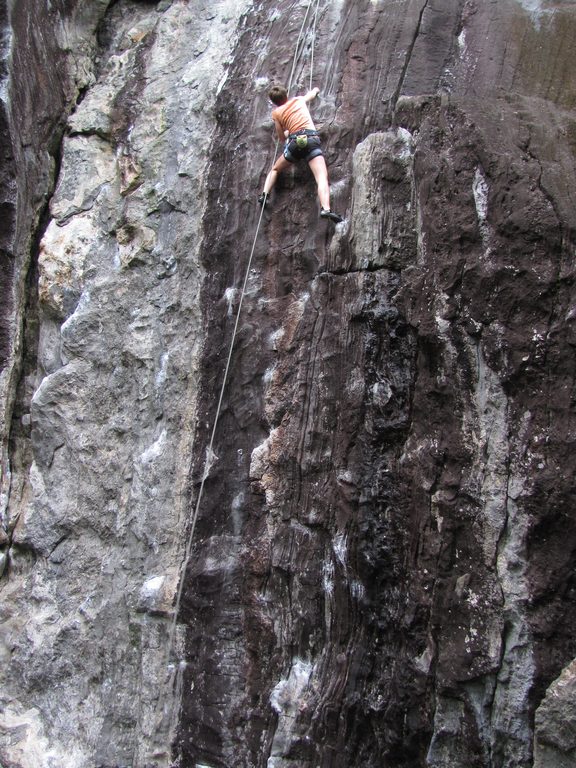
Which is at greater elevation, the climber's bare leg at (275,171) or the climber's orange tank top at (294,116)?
the climber's orange tank top at (294,116)

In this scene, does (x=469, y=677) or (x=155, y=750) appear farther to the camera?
(x=155, y=750)

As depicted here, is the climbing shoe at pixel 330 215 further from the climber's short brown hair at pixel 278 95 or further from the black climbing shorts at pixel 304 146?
the climber's short brown hair at pixel 278 95

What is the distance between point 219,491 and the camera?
4.98m

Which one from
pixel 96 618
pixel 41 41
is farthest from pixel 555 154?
pixel 41 41

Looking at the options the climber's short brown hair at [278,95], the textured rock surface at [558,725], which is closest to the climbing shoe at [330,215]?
the climber's short brown hair at [278,95]

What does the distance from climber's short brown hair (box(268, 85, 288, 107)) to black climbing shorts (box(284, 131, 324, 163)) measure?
0.35 metres

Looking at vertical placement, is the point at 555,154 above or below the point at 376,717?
above

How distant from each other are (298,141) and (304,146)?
56mm

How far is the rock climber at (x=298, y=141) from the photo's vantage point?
16.7ft

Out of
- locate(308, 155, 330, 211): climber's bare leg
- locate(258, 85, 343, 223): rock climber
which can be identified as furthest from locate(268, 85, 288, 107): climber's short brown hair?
locate(308, 155, 330, 211): climber's bare leg

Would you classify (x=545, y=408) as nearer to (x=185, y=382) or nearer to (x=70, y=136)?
(x=185, y=382)

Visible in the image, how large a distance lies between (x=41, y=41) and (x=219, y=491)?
4718 mm

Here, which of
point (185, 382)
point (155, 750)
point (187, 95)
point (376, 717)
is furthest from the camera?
point (187, 95)

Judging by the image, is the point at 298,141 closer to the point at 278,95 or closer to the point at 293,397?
the point at 278,95
